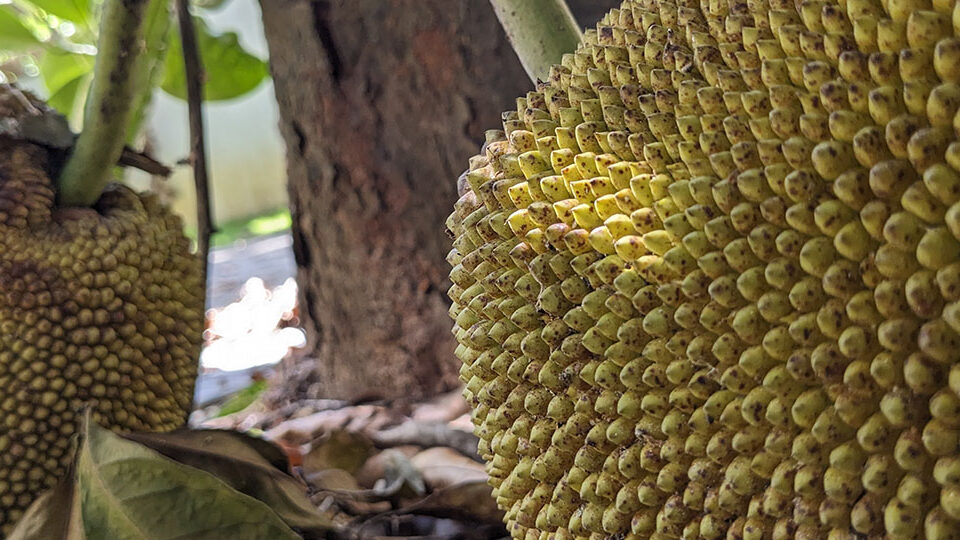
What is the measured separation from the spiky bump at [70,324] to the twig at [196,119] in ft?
0.53

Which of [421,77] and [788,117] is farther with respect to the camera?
[421,77]

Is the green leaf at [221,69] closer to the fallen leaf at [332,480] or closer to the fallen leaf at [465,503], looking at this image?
the fallen leaf at [332,480]

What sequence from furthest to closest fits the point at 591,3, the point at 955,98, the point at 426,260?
the point at 426,260
the point at 591,3
the point at 955,98

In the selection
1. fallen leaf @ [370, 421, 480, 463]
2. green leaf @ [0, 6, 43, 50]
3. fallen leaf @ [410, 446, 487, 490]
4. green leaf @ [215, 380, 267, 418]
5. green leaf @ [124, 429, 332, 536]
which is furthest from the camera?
green leaf @ [215, 380, 267, 418]

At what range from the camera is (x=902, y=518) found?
0.44m

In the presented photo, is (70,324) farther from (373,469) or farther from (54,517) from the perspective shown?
(373,469)

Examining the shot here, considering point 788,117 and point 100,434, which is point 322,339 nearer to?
point 100,434

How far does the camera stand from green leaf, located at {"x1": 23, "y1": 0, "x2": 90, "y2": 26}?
4.22 feet

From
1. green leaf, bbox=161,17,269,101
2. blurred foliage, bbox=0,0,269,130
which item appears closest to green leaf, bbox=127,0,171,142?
blurred foliage, bbox=0,0,269,130

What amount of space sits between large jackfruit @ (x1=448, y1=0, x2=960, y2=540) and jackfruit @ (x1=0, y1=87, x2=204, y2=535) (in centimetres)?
40

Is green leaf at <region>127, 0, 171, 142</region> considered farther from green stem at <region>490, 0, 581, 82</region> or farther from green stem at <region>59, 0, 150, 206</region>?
green stem at <region>490, 0, 581, 82</region>

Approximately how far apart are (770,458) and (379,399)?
0.85 meters

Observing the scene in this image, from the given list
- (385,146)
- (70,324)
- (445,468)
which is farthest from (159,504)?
(385,146)

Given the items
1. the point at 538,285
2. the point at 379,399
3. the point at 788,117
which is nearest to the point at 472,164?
the point at 538,285
